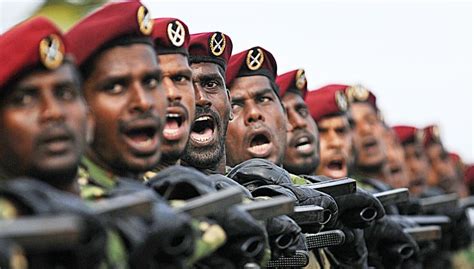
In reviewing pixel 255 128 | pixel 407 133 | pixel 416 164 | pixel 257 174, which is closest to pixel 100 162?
pixel 257 174

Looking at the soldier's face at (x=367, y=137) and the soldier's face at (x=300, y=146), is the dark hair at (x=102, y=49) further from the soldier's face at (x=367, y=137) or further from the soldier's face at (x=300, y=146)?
the soldier's face at (x=367, y=137)

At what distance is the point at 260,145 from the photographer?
1152 centimetres

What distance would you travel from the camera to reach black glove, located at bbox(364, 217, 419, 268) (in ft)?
41.8

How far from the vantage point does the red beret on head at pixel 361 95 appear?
15252 mm

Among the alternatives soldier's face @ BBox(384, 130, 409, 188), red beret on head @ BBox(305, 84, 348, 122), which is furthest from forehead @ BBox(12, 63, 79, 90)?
soldier's face @ BBox(384, 130, 409, 188)

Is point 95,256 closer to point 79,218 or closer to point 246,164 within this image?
point 79,218

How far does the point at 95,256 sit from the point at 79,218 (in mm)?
252

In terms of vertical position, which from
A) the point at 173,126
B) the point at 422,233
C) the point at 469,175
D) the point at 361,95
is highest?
the point at 173,126

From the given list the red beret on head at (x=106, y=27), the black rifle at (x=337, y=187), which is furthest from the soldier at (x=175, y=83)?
the black rifle at (x=337, y=187)

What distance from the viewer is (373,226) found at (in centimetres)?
1274

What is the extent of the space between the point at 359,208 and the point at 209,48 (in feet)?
4.38

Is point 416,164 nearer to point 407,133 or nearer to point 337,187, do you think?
point 407,133

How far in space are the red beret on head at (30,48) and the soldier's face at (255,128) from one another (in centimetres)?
374

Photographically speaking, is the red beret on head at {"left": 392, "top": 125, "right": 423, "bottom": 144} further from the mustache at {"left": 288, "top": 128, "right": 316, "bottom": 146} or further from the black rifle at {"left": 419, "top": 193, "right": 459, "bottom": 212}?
the mustache at {"left": 288, "top": 128, "right": 316, "bottom": 146}
